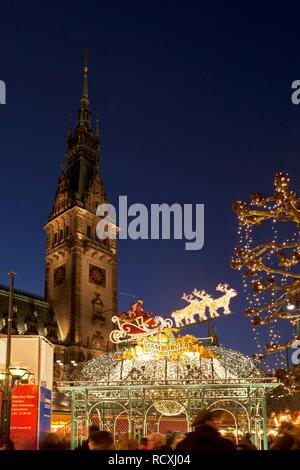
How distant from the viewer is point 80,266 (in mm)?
66688

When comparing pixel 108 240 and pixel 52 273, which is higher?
pixel 108 240

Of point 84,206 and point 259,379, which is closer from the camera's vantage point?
point 259,379

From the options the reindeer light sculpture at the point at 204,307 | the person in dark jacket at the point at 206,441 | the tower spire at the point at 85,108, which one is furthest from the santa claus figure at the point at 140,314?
the tower spire at the point at 85,108

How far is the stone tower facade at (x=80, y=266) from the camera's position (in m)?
65.1

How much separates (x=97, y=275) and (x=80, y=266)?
382cm

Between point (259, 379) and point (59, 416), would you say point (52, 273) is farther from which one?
point (259, 379)

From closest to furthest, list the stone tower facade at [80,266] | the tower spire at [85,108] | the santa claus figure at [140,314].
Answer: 1. the santa claus figure at [140,314]
2. the stone tower facade at [80,266]
3. the tower spire at [85,108]

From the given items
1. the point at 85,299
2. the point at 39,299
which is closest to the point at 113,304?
the point at 85,299

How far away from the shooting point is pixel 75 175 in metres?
76.2

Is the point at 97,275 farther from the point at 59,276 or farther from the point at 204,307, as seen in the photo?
the point at 204,307

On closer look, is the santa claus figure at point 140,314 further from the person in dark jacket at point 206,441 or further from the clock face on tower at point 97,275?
the clock face on tower at point 97,275

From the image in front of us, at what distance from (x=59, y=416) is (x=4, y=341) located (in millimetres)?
17336

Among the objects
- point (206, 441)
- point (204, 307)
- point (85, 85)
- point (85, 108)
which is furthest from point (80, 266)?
point (206, 441)
